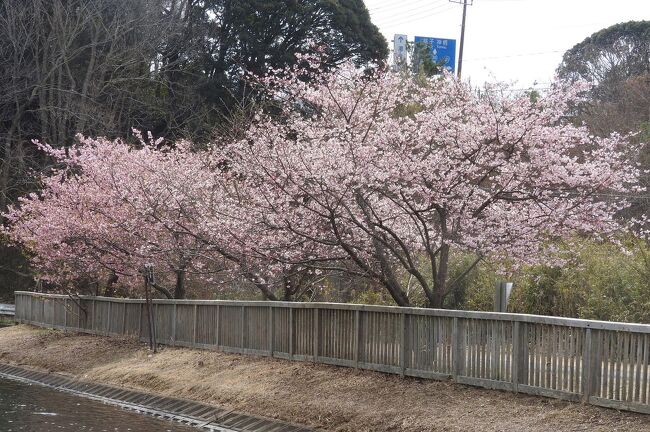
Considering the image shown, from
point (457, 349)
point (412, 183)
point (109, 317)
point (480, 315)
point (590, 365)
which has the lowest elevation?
point (109, 317)

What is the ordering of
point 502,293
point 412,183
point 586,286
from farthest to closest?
point 586,286, point 502,293, point 412,183

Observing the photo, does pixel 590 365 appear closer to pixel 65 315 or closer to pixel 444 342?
pixel 444 342

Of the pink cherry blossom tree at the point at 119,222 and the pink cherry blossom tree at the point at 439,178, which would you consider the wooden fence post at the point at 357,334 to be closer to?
the pink cherry blossom tree at the point at 439,178

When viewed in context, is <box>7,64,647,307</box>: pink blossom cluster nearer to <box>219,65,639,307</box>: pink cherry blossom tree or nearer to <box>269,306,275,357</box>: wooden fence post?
<box>219,65,639,307</box>: pink cherry blossom tree

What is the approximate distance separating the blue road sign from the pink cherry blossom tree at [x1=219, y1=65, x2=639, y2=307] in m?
33.4

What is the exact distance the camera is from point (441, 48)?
4891 cm

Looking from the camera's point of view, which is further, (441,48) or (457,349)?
(441,48)

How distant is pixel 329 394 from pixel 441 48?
120 ft

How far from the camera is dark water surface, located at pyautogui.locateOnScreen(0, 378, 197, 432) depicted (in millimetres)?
14570

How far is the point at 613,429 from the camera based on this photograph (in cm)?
1059

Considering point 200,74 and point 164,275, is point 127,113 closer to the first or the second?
point 200,74

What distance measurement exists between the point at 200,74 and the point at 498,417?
119 ft

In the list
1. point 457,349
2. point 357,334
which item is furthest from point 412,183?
point 357,334

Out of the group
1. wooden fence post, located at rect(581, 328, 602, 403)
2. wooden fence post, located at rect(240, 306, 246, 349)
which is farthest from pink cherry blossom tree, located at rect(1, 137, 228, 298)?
wooden fence post, located at rect(581, 328, 602, 403)
